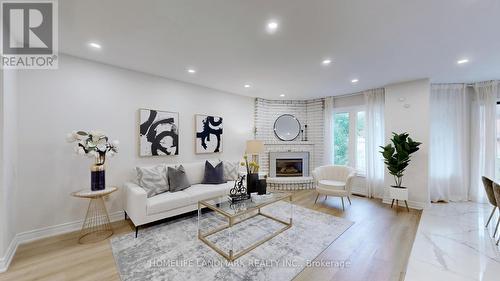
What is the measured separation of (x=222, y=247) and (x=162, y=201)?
1.11 m

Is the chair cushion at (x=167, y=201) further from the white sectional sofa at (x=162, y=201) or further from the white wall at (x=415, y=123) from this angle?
the white wall at (x=415, y=123)

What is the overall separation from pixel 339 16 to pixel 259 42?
90 cm

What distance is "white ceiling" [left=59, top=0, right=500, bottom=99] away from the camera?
1745mm

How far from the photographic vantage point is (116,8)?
1766 millimetres

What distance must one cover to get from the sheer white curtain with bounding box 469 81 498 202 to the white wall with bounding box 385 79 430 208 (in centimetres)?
138

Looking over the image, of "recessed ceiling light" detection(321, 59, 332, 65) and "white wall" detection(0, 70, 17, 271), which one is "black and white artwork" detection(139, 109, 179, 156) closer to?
"white wall" detection(0, 70, 17, 271)

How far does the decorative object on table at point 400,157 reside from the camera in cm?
359

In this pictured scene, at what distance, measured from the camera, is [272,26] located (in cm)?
202

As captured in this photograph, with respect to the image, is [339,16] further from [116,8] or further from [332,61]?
[116,8]

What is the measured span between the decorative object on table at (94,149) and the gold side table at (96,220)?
15 cm

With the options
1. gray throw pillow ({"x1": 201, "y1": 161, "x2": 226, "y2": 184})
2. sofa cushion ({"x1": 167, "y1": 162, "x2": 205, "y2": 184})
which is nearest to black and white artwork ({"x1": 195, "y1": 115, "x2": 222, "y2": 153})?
sofa cushion ({"x1": 167, "y1": 162, "x2": 205, "y2": 184})

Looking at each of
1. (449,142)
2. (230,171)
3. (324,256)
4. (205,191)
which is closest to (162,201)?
(205,191)

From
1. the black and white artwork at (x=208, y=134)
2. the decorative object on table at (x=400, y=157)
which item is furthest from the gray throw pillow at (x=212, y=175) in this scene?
the decorative object on table at (x=400, y=157)

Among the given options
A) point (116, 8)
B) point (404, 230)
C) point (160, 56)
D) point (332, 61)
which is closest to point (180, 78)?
point (160, 56)
